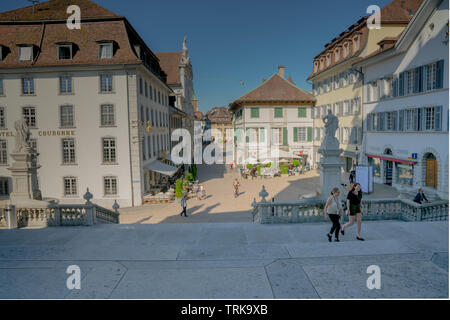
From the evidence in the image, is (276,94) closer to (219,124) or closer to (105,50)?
(105,50)

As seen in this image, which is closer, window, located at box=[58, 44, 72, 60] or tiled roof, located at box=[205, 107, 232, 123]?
window, located at box=[58, 44, 72, 60]

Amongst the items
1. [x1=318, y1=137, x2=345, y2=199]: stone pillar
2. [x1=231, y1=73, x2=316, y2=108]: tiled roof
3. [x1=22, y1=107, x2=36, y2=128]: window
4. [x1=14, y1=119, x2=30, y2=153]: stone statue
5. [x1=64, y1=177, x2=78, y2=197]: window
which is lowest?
[x1=64, y1=177, x2=78, y2=197]: window

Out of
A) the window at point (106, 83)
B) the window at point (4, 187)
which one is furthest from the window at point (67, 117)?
the window at point (4, 187)

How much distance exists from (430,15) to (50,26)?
1027 inches

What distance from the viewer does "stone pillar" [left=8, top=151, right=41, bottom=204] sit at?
11.9 m

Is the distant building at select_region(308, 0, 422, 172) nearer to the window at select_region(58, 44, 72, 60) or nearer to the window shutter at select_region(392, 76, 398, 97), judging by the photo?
the window shutter at select_region(392, 76, 398, 97)

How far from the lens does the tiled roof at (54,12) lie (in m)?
23.4

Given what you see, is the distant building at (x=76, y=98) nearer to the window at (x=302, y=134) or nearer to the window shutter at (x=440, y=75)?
the window shutter at (x=440, y=75)

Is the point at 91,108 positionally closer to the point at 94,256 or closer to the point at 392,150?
the point at 94,256

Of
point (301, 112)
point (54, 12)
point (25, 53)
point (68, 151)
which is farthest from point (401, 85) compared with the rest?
point (25, 53)

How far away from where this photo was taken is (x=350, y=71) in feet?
108

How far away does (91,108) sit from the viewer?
2355 centimetres

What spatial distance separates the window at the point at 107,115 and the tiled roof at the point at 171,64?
25.6 metres

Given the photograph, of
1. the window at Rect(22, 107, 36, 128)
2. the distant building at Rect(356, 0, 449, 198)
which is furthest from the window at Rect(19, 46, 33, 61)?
the distant building at Rect(356, 0, 449, 198)
